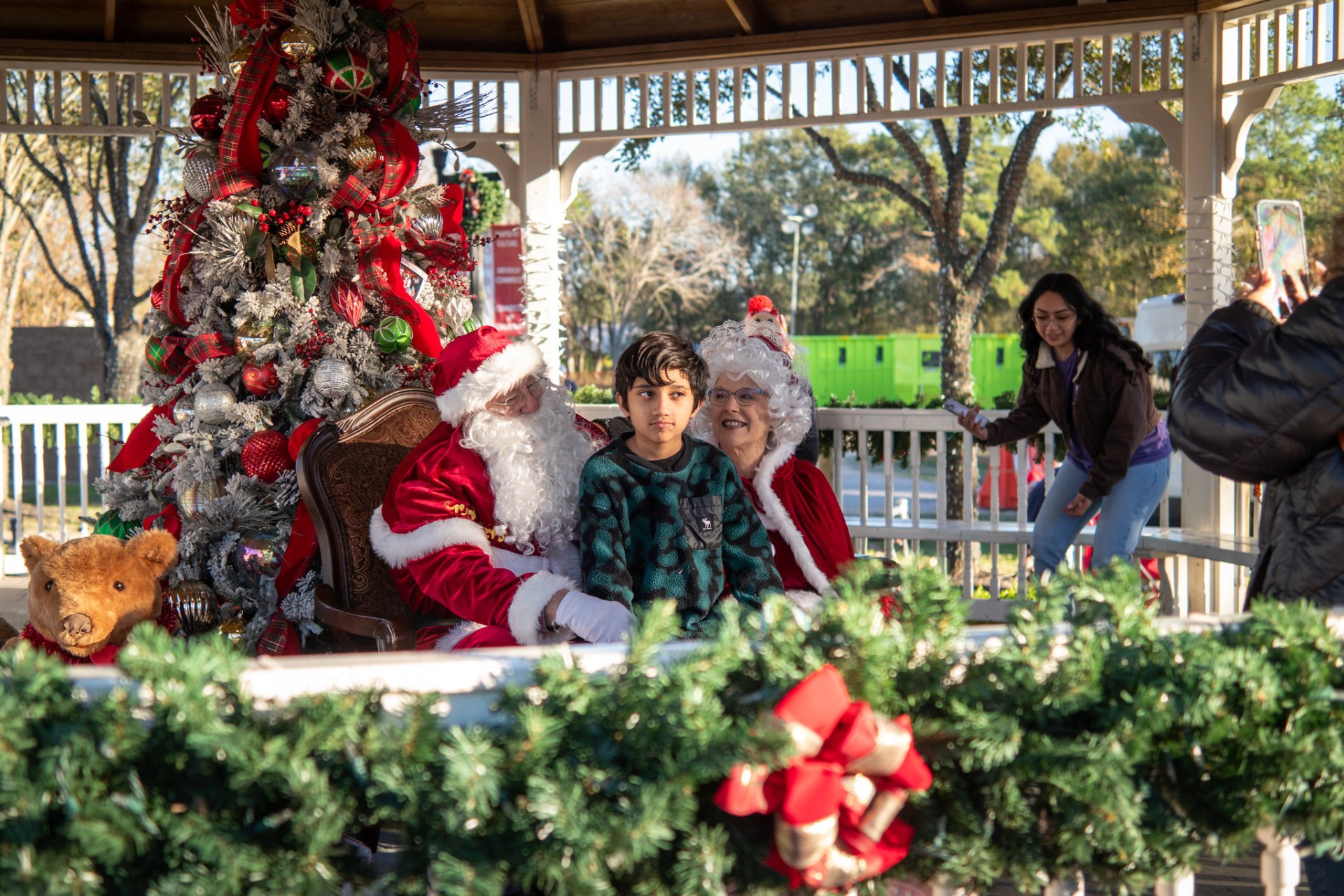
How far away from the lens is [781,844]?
50.9 inches

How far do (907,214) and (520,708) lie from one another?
37.4 metres

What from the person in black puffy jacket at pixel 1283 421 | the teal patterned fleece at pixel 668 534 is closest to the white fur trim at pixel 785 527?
the teal patterned fleece at pixel 668 534

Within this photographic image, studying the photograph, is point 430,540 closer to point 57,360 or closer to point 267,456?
point 267,456

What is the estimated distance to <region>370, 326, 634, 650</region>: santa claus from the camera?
2.83 metres

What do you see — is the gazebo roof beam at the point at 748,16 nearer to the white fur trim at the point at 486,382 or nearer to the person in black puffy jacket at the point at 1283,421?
the white fur trim at the point at 486,382

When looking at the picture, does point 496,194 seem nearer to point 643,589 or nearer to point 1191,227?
point 1191,227

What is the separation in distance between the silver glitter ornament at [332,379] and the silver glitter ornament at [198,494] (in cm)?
46

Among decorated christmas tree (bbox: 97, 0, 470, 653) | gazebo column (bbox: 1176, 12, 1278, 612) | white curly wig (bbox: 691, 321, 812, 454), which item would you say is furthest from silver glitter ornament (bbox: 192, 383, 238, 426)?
gazebo column (bbox: 1176, 12, 1278, 612)

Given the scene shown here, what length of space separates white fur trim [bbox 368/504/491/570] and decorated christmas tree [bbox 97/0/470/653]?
871mm

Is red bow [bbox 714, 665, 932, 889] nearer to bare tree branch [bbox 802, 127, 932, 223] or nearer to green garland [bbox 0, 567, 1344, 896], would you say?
green garland [bbox 0, 567, 1344, 896]

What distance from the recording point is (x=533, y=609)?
8.73 ft

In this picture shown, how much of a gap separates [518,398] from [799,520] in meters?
0.83

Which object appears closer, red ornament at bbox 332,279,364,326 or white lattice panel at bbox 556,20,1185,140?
red ornament at bbox 332,279,364,326

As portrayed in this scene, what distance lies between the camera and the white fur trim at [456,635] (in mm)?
2938
